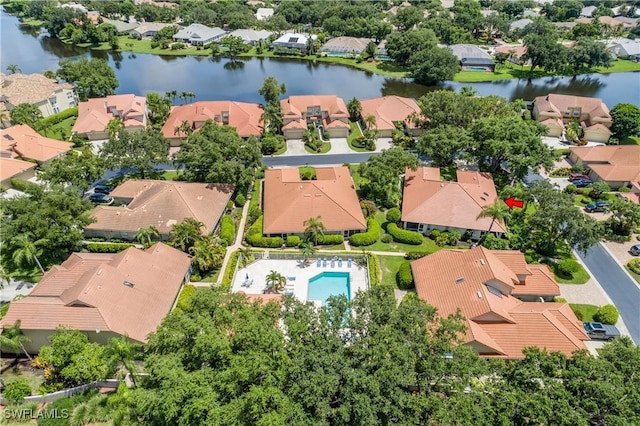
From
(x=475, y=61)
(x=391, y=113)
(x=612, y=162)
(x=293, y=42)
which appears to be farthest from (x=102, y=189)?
(x=475, y=61)

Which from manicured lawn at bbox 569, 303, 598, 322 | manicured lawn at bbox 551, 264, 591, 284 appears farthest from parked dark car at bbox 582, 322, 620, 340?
manicured lawn at bbox 551, 264, 591, 284

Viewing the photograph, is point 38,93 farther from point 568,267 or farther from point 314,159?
point 568,267

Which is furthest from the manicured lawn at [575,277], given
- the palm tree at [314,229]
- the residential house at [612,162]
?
the palm tree at [314,229]

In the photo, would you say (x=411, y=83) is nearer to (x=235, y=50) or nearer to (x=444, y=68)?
(x=444, y=68)

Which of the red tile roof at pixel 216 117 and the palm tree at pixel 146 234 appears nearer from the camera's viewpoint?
the palm tree at pixel 146 234

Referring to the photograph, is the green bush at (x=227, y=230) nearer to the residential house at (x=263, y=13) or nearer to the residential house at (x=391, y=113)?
the residential house at (x=391, y=113)

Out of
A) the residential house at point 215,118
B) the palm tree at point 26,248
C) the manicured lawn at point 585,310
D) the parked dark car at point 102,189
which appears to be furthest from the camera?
the residential house at point 215,118
